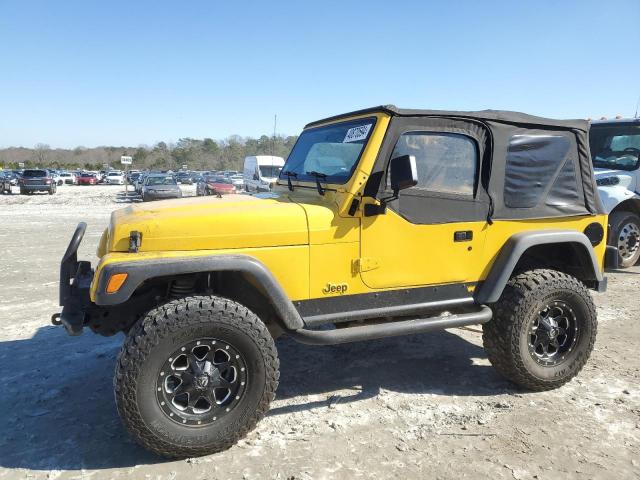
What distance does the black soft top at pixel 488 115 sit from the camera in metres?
3.19

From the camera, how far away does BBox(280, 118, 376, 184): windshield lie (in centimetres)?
324

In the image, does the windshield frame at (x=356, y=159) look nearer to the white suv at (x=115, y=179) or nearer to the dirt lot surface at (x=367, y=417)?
the dirt lot surface at (x=367, y=417)

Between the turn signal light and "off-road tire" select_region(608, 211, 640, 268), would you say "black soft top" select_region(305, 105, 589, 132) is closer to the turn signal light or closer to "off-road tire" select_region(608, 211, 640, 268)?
the turn signal light

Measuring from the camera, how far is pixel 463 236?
3.36 m

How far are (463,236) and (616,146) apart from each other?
6725 mm

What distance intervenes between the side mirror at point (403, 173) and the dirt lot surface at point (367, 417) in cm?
161

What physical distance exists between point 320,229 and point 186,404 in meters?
1.36

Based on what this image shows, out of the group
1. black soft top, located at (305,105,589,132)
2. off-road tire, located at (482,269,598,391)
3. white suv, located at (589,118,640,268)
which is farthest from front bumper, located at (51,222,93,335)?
white suv, located at (589,118,640,268)

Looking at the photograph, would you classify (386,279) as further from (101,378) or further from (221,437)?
(101,378)

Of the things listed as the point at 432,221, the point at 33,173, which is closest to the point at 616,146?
the point at 432,221

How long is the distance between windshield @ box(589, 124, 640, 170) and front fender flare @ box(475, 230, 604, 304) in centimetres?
565

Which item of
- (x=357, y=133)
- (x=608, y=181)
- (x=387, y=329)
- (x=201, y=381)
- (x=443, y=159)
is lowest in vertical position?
(x=201, y=381)

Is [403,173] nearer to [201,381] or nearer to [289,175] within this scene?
[289,175]

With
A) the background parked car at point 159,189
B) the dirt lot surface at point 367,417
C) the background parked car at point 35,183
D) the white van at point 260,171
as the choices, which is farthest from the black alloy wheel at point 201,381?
the background parked car at point 35,183
